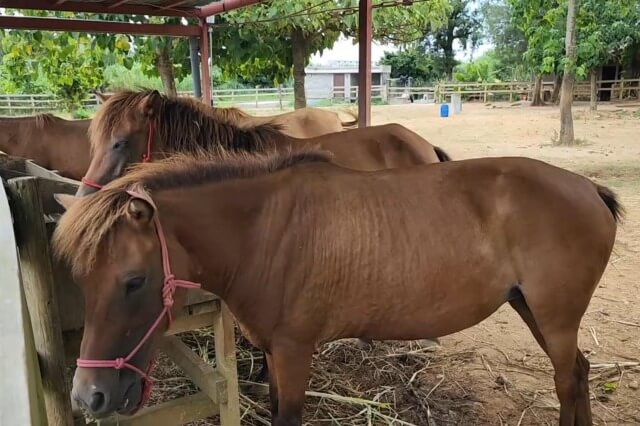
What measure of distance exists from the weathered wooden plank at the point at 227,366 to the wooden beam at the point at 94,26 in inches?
194

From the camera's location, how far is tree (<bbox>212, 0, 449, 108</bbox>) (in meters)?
6.87

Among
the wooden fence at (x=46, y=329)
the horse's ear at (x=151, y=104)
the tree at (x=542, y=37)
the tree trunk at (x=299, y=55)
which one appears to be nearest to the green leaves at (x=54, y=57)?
the tree trunk at (x=299, y=55)

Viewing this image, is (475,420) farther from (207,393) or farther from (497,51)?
(497,51)

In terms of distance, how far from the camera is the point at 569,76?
41.1ft

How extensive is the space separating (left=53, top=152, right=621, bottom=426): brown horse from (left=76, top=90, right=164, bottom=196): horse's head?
1.38 meters

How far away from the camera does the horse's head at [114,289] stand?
1.63 metres

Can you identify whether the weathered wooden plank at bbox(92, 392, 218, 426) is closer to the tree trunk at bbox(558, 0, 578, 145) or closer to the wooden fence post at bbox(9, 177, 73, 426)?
the wooden fence post at bbox(9, 177, 73, 426)

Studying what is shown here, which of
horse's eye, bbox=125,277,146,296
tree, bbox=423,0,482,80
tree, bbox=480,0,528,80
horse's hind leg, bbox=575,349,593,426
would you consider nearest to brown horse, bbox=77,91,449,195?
horse's eye, bbox=125,277,146,296

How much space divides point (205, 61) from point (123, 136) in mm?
3542

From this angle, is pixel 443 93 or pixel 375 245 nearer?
pixel 375 245

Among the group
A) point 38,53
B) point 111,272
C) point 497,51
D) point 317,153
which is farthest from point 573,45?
point 497,51

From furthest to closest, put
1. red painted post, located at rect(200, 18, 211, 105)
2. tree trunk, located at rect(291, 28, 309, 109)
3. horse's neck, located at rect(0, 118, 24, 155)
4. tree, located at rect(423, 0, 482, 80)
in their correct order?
tree, located at rect(423, 0, 482, 80), tree trunk, located at rect(291, 28, 309, 109), red painted post, located at rect(200, 18, 211, 105), horse's neck, located at rect(0, 118, 24, 155)

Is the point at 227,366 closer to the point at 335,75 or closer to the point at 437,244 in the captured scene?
the point at 437,244

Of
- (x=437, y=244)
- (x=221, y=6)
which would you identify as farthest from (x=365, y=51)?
(x=437, y=244)
